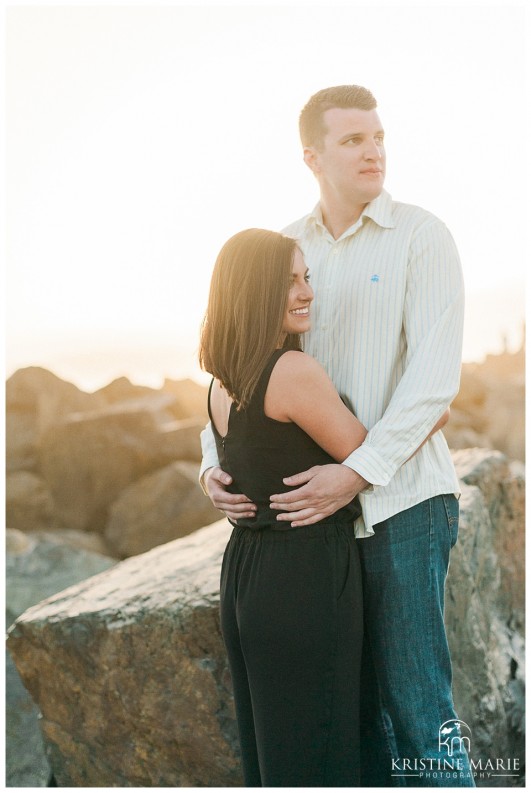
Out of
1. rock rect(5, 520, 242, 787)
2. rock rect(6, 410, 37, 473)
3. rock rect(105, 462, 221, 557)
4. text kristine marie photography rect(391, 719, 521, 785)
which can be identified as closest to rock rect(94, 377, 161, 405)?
rock rect(6, 410, 37, 473)

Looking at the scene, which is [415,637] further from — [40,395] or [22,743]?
[40,395]

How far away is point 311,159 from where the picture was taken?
9.68ft

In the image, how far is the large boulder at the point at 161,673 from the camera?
317 cm

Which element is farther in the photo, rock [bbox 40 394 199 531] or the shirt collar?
rock [bbox 40 394 199 531]

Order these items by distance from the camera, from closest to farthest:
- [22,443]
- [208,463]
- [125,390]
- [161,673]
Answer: [208,463]
[161,673]
[22,443]
[125,390]

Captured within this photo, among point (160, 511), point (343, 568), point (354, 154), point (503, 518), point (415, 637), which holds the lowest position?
point (160, 511)

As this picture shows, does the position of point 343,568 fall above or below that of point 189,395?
above

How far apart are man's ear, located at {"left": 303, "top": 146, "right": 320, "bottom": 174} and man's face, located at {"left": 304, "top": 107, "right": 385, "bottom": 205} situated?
2.1 inches

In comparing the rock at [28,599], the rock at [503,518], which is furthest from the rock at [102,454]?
the rock at [503,518]

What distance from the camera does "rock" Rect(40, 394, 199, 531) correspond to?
11.2 m

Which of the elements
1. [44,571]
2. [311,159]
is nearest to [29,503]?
[44,571]

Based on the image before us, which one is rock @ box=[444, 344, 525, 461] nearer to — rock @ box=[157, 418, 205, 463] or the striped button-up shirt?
rock @ box=[157, 418, 205, 463]

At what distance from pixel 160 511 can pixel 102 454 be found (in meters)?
1.64

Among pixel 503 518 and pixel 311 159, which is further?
pixel 503 518
